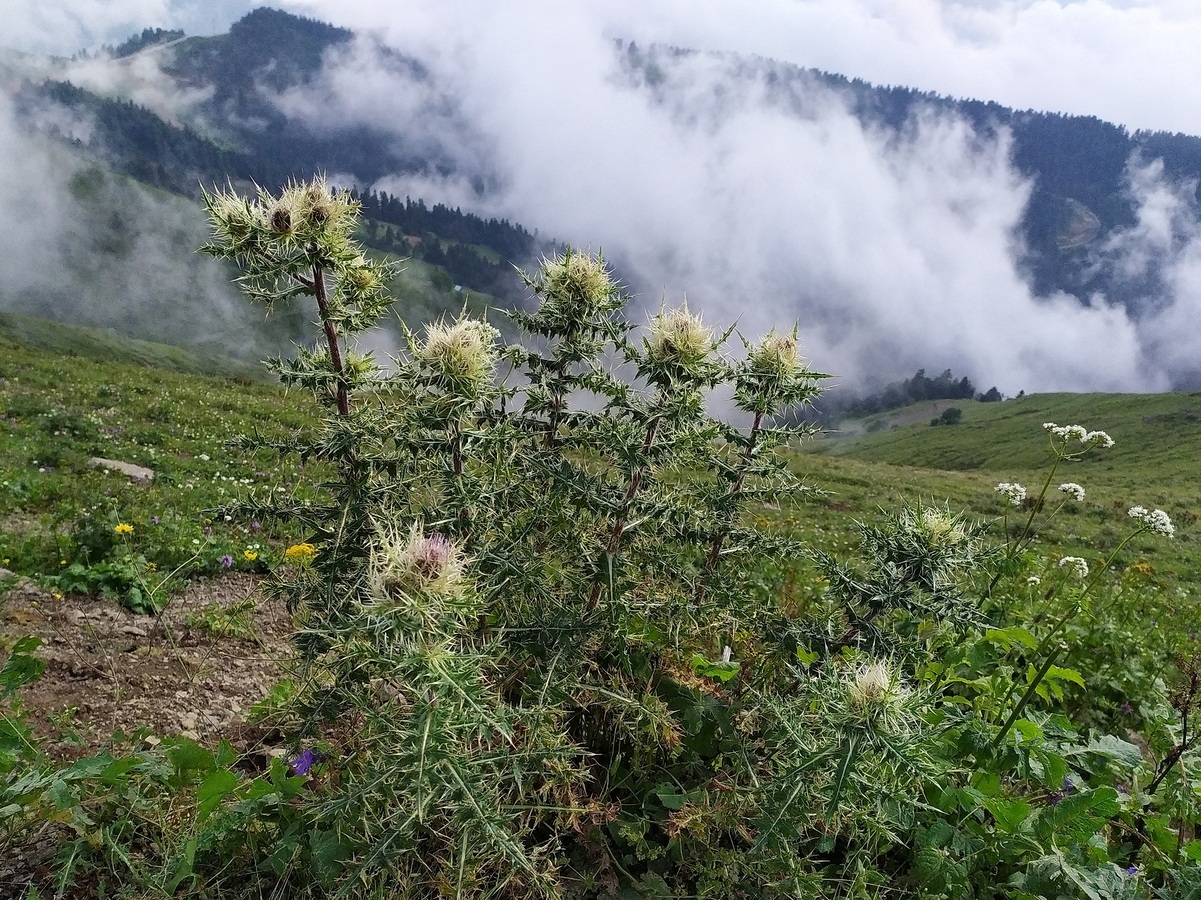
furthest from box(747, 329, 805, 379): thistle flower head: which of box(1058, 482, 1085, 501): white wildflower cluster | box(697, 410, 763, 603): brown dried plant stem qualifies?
box(1058, 482, 1085, 501): white wildflower cluster

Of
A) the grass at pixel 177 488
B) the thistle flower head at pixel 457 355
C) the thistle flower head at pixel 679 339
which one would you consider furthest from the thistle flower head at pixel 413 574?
the grass at pixel 177 488

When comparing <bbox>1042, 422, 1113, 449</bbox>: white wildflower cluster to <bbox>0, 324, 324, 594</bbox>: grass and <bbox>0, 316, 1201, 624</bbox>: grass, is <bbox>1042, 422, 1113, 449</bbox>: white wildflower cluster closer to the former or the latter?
<bbox>0, 316, 1201, 624</bbox>: grass

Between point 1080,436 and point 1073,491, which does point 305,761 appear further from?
point 1073,491

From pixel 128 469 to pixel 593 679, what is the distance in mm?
13037

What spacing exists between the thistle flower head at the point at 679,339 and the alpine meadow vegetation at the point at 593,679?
0.02 meters

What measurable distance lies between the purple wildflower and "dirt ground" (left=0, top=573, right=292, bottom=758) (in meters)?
0.52

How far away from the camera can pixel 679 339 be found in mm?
3221

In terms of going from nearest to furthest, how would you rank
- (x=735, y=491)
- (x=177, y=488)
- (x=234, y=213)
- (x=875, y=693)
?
(x=875, y=693), (x=234, y=213), (x=735, y=491), (x=177, y=488)

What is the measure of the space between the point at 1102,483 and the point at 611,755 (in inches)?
3241

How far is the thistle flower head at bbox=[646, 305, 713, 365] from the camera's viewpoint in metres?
3.23

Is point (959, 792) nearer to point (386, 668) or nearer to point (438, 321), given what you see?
point (386, 668)

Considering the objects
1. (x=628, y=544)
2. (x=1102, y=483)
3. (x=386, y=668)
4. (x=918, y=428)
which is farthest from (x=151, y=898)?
(x=918, y=428)

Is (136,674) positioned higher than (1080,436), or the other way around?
(1080,436)

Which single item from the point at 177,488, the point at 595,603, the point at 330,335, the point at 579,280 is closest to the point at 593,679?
the point at 595,603
